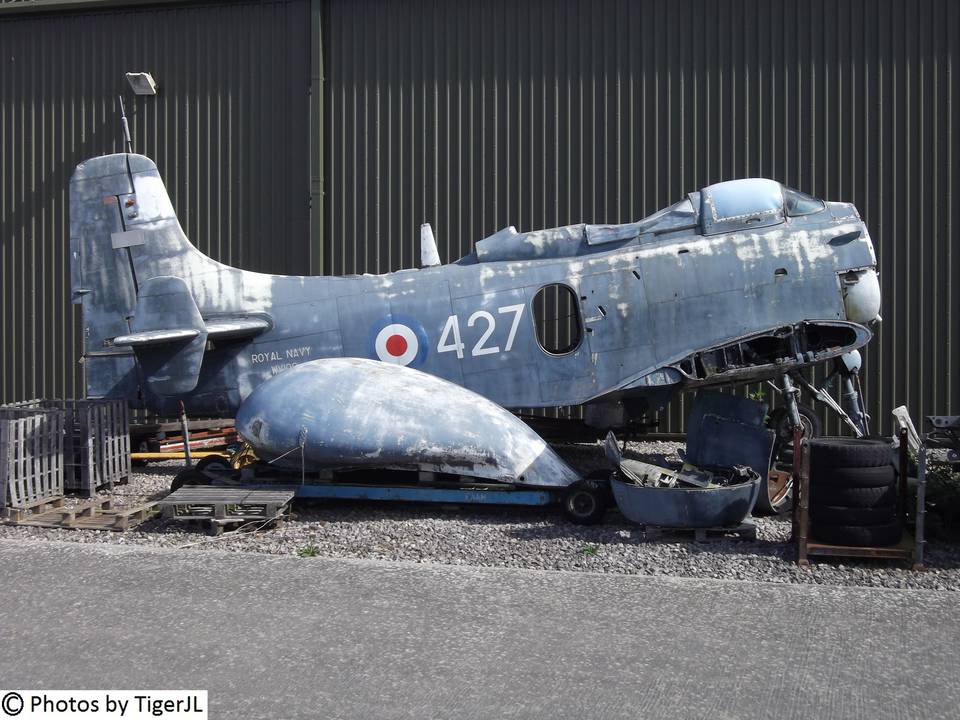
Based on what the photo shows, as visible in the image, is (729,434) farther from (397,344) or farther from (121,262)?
(121,262)

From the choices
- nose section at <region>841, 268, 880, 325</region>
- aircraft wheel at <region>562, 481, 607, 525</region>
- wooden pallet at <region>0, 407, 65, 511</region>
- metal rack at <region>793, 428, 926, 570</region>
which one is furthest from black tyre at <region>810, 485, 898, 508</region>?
wooden pallet at <region>0, 407, 65, 511</region>

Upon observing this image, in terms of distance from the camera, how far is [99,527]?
360 inches

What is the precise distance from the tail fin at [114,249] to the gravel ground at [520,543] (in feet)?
10.7

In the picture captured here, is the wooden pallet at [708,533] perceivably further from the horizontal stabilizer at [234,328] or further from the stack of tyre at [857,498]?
the horizontal stabilizer at [234,328]

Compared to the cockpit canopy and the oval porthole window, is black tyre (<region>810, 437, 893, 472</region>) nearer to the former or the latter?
the cockpit canopy

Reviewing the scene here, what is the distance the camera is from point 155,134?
54.4 feet

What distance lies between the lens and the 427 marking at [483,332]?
10.9 metres

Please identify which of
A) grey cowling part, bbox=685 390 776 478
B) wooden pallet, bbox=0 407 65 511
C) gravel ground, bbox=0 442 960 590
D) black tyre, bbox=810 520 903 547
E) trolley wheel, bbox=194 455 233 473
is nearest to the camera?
gravel ground, bbox=0 442 960 590

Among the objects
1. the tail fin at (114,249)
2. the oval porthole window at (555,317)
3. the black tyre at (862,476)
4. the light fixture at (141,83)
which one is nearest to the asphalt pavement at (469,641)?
the black tyre at (862,476)

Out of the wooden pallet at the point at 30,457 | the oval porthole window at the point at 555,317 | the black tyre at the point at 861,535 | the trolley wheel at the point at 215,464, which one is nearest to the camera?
the black tyre at the point at 861,535

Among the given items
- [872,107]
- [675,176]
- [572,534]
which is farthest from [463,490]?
[872,107]

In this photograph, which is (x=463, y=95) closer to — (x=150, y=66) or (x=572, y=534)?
(x=150, y=66)

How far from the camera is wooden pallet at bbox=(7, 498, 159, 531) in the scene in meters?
9.20

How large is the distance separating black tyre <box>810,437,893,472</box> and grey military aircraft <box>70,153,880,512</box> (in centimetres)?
261
